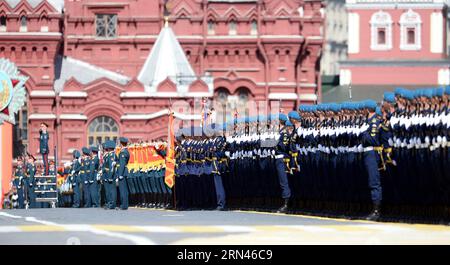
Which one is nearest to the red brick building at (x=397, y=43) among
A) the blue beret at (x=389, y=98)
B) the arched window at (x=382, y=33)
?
the arched window at (x=382, y=33)

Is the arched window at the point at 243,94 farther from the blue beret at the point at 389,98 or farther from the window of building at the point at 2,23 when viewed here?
the blue beret at the point at 389,98

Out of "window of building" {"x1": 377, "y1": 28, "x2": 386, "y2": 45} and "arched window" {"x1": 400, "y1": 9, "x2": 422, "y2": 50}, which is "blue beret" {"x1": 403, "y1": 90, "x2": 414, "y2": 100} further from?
"window of building" {"x1": 377, "y1": 28, "x2": 386, "y2": 45}

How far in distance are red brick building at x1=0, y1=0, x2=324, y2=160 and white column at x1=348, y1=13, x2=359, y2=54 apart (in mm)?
13213

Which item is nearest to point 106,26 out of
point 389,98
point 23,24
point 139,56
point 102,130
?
point 139,56

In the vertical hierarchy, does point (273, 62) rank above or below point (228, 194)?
above

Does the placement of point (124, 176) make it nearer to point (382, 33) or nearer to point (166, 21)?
point (166, 21)

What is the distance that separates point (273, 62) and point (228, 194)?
1600 inches

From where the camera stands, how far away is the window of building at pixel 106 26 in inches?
2655

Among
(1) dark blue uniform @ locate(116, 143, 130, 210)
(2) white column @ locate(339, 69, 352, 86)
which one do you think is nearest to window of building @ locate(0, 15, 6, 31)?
(2) white column @ locate(339, 69, 352, 86)

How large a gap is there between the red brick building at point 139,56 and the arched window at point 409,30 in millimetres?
13606

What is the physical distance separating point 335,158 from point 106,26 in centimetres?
4671
